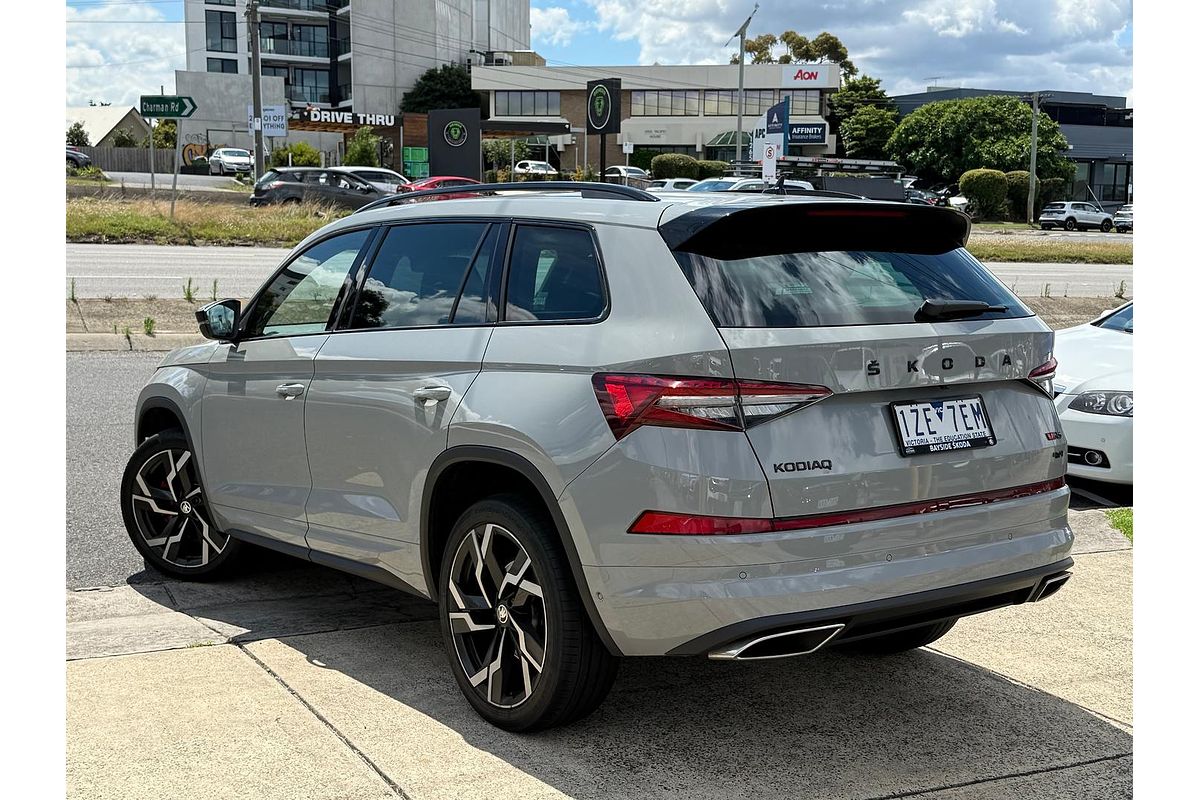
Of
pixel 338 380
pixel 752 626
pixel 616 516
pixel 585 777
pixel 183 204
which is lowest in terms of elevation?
pixel 585 777

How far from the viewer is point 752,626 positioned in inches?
137

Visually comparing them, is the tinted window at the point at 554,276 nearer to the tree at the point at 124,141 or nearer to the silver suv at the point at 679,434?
the silver suv at the point at 679,434

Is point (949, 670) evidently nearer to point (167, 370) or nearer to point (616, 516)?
point (616, 516)

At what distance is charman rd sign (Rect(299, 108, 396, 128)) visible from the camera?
83.6m

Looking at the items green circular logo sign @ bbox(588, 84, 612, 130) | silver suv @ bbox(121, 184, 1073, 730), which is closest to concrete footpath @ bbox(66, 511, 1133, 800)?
silver suv @ bbox(121, 184, 1073, 730)

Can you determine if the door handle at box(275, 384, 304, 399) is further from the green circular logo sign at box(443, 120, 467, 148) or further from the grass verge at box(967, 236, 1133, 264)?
the green circular logo sign at box(443, 120, 467, 148)

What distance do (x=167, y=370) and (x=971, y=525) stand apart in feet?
12.9

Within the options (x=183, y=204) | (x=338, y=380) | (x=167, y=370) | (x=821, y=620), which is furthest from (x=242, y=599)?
(x=183, y=204)

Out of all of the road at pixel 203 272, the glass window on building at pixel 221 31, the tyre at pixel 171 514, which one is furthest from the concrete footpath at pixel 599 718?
the glass window on building at pixel 221 31

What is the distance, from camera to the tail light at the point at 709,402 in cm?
350

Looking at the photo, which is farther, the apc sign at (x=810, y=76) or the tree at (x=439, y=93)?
the tree at (x=439, y=93)

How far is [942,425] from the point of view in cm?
379

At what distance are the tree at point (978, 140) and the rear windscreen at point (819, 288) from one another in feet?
233

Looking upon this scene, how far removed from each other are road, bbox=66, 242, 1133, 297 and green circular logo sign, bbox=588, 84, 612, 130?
634 cm
